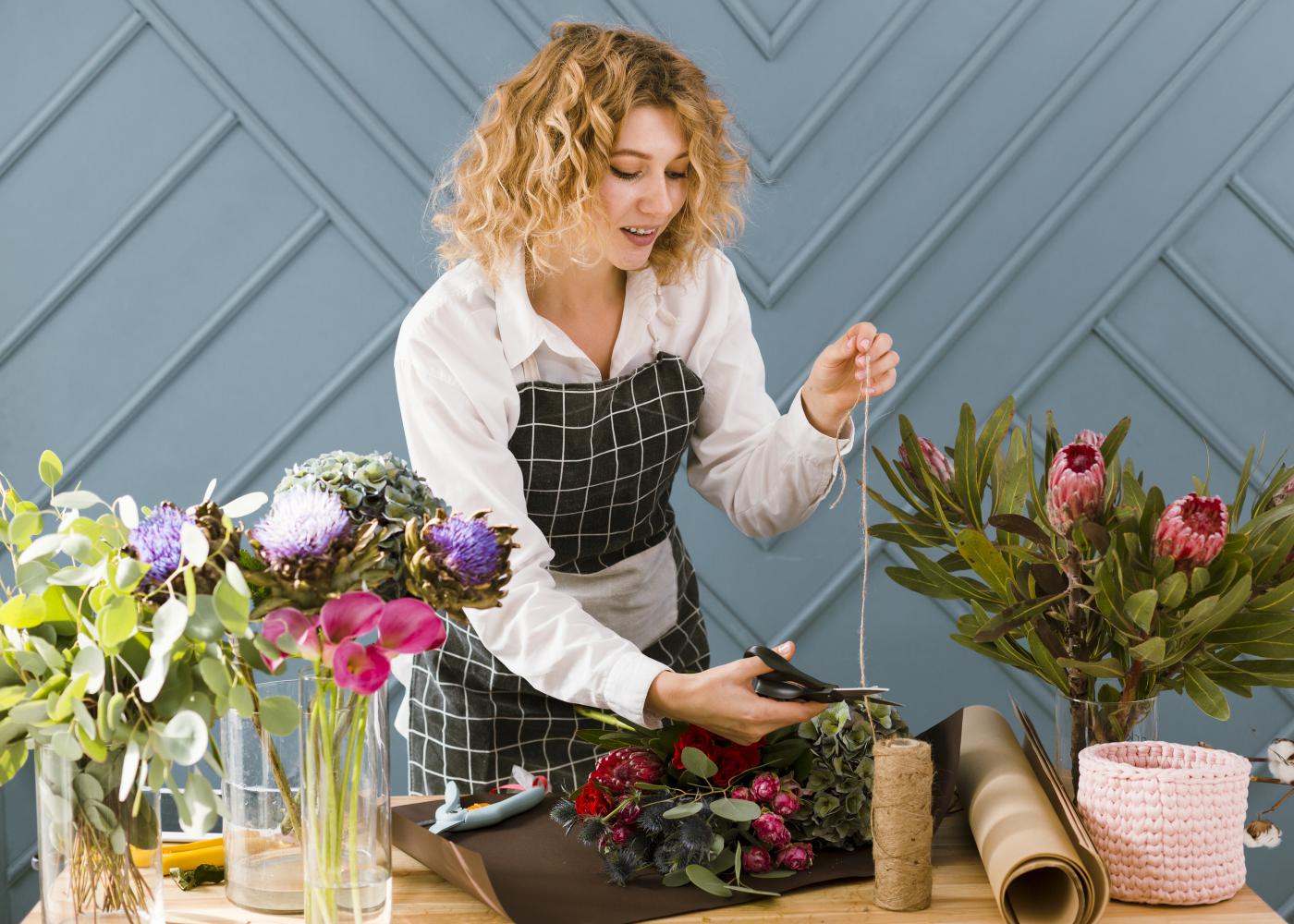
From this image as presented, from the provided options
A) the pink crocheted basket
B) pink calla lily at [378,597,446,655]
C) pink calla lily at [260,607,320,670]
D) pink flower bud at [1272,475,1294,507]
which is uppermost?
pink calla lily at [260,607,320,670]

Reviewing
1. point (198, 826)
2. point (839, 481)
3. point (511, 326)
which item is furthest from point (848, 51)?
point (198, 826)

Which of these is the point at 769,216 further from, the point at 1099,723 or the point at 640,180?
the point at 1099,723

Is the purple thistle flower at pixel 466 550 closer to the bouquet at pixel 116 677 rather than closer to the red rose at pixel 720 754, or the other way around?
the bouquet at pixel 116 677

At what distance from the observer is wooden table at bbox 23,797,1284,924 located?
99 centimetres

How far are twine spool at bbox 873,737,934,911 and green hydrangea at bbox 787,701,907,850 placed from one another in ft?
0.27

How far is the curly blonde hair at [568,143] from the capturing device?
1.50m

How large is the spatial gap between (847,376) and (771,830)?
609 mm

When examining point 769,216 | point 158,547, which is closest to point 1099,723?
point 158,547

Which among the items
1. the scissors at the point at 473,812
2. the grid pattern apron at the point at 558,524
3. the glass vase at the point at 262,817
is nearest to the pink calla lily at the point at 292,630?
the glass vase at the point at 262,817

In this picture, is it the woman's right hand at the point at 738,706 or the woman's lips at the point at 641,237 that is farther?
the woman's lips at the point at 641,237

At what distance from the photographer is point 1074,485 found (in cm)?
102

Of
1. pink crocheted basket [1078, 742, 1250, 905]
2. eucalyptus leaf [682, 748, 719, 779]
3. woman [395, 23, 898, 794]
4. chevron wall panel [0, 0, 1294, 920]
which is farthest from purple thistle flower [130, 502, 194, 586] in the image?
chevron wall panel [0, 0, 1294, 920]

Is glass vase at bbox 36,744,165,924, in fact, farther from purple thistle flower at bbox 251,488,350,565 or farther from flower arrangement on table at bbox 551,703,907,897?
flower arrangement on table at bbox 551,703,907,897

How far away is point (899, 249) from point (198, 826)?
174 cm
